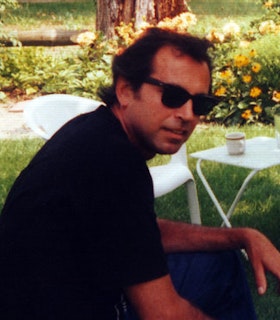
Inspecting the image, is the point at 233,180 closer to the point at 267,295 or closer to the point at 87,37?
the point at 267,295

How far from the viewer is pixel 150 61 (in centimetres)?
228

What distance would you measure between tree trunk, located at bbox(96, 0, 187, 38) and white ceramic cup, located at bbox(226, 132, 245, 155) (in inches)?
188

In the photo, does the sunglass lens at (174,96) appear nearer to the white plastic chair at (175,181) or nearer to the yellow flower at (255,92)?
the white plastic chair at (175,181)

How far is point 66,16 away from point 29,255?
534 inches

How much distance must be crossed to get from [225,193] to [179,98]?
3098mm

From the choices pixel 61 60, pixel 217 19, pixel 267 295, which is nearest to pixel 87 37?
pixel 61 60

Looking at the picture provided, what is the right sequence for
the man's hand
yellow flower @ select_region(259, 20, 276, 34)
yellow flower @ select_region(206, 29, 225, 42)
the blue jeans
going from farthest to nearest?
1. yellow flower @ select_region(259, 20, 276, 34)
2. yellow flower @ select_region(206, 29, 225, 42)
3. the blue jeans
4. the man's hand

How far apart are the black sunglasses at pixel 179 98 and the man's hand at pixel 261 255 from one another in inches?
20.8

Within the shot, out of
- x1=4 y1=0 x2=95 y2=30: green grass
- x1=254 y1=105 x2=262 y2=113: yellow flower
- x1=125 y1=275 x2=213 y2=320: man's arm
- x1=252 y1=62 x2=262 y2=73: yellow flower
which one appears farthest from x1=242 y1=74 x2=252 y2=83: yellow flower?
x1=4 y1=0 x2=95 y2=30: green grass

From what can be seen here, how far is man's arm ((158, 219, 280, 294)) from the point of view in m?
2.49

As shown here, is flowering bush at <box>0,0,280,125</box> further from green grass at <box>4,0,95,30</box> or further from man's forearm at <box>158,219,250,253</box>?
green grass at <box>4,0,95,30</box>

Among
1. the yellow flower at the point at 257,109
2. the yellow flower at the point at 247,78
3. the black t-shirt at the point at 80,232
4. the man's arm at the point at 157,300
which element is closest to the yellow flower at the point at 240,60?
the yellow flower at the point at 247,78

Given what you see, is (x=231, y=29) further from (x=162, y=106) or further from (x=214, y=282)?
(x=162, y=106)

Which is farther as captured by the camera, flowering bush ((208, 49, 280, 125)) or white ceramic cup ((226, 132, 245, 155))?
flowering bush ((208, 49, 280, 125))
